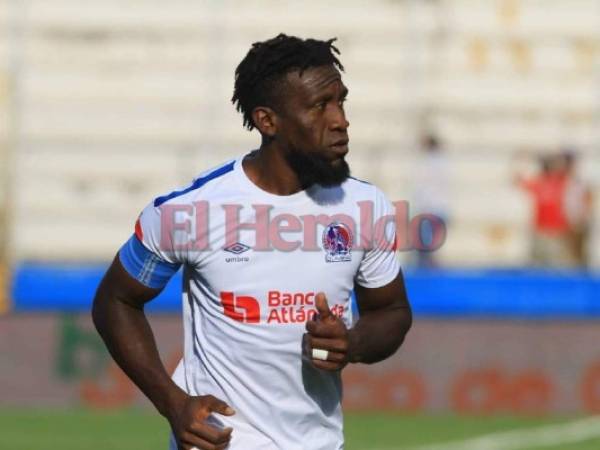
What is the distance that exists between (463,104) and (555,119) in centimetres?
103

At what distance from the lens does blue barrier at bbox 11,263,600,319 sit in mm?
13484

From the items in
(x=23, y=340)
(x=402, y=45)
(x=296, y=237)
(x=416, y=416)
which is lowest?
(x=416, y=416)

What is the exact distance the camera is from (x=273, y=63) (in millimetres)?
4895

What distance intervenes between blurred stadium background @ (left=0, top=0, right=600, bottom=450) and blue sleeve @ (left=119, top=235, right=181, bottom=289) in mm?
6057

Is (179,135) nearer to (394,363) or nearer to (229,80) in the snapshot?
(229,80)

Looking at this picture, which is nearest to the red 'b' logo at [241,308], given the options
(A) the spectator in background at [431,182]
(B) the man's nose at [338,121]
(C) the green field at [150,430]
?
(B) the man's nose at [338,121]

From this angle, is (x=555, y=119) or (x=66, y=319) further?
(x=555, y=119)

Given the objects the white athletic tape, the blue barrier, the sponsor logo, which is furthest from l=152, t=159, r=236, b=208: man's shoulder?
the blue barrier

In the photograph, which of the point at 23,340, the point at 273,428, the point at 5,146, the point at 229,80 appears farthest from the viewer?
the point at 229,80

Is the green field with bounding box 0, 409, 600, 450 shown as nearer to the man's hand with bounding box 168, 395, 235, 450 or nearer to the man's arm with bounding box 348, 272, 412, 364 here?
the man's arm with bounding box 348, 272, 412, 364

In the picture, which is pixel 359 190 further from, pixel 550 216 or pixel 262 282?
pixel 550 216

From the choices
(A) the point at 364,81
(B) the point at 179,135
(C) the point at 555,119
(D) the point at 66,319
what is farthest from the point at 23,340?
(C) the point at 555,119

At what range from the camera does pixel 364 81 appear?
55.7 feet

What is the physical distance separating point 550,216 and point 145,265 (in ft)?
34.3
